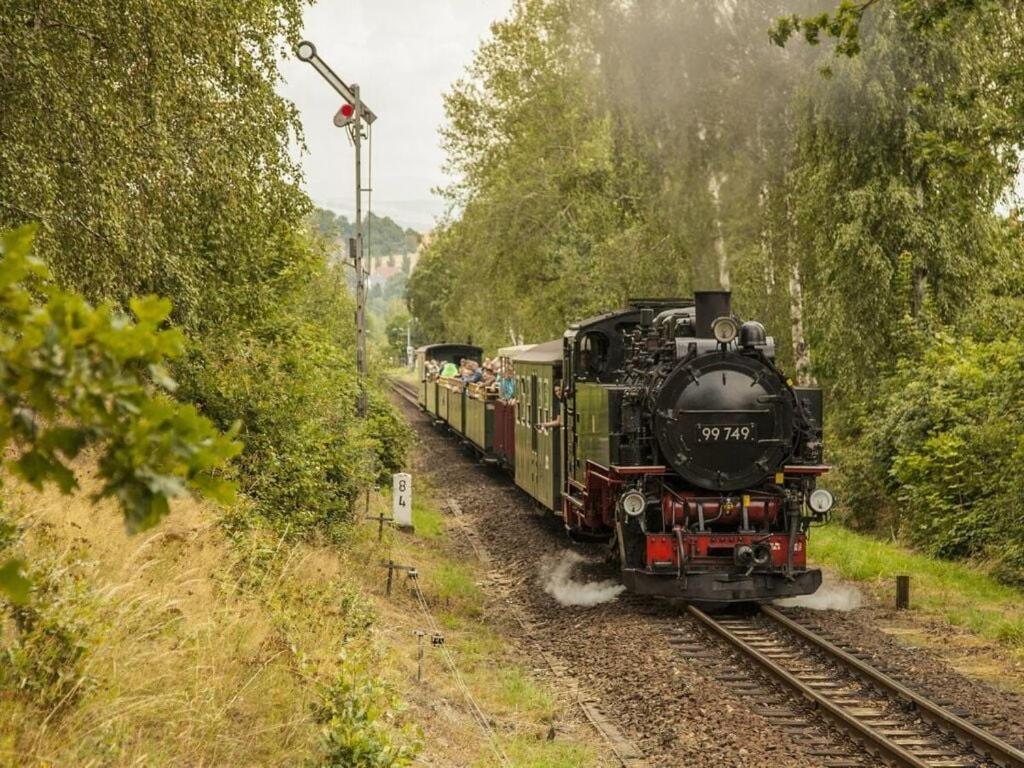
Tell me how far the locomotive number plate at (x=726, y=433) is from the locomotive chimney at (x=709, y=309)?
0.93 metres

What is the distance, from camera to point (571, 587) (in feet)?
46.9

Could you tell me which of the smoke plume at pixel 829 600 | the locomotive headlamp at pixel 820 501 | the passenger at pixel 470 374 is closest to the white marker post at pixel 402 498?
the smoke plume at pixel 829 600

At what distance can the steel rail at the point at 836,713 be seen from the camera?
7.80 m

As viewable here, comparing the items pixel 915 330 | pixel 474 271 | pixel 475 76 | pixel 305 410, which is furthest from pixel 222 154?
pixel 475 76

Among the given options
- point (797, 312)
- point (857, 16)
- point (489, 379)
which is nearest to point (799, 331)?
point (797, 312)

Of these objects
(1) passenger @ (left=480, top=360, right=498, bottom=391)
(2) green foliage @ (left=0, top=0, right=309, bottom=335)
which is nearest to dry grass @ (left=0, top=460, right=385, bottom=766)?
(2) green foliage @ (left=0, top=0, right=309, bottom=335)

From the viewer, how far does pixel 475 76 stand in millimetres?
36188

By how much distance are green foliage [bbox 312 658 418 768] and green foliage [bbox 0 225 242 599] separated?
336 cm

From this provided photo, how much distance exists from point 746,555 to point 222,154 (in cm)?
618

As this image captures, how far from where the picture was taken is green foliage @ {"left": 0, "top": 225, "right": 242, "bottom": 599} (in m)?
2.55

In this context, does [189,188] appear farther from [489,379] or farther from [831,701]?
[489,379]

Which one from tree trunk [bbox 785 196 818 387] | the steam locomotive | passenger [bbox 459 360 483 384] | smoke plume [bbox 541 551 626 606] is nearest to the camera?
the steam locomotive

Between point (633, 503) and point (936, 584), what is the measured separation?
4.31m

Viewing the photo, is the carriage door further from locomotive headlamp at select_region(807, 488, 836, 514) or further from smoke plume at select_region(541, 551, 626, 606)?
locomotive headlamp at select_region(807, 488, 836, 514)
